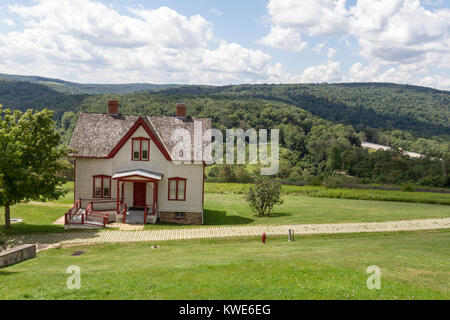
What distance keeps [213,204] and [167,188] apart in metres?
10.4

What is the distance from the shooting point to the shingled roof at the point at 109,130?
29453 millimetres

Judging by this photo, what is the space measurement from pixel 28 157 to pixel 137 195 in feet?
28.5

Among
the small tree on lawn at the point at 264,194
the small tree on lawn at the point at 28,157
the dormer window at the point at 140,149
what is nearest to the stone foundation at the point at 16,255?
the small tree on lawn at the point at 28,157

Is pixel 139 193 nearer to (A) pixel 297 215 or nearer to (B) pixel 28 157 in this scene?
(B) pixel 28 157

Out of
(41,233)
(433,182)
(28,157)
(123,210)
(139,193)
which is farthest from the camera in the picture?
(433,182)

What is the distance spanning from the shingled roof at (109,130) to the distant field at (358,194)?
21902mm

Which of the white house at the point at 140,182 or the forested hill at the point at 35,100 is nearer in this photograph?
the white house at the point at 140,182

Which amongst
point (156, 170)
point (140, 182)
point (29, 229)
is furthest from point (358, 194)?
point (29, 229)

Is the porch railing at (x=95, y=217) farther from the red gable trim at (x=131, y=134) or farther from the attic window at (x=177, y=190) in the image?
the attic window at (x=177, y=190)

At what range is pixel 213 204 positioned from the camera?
38.9 meters

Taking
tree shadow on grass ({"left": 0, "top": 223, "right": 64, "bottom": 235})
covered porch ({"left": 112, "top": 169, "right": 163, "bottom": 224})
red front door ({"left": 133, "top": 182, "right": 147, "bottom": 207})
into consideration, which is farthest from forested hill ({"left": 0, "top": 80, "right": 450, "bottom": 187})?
tree shadow on grass ({"left": 0, "top": 223, "right": 64, "bottom": 235})

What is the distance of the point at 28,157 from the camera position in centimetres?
2344
